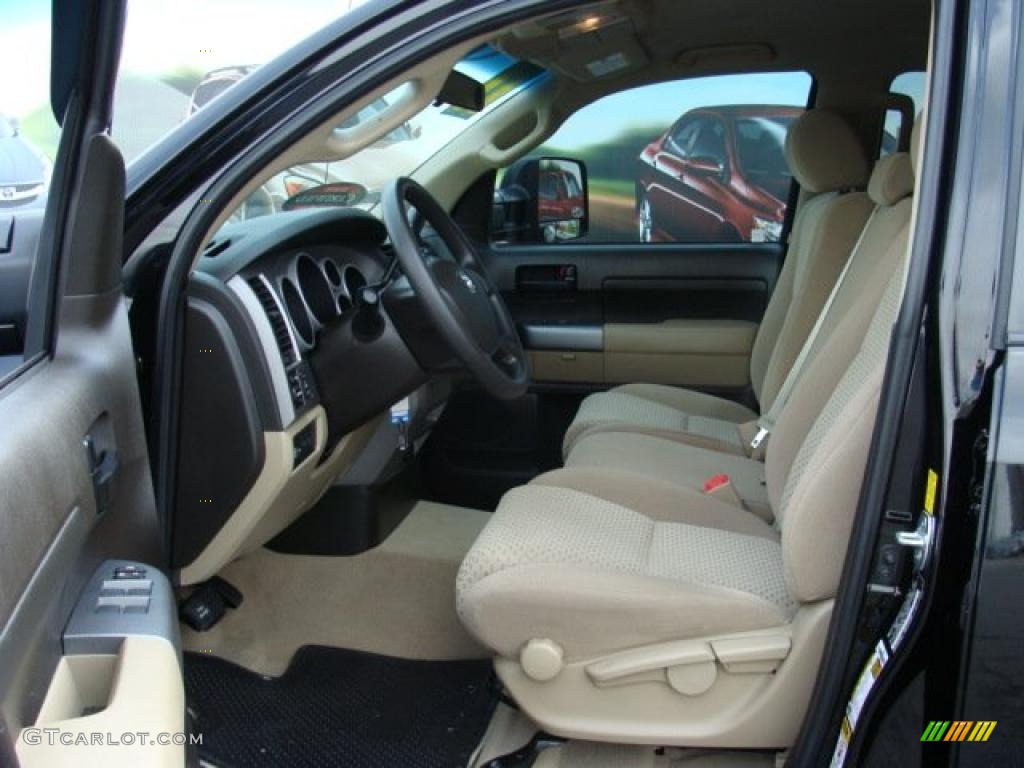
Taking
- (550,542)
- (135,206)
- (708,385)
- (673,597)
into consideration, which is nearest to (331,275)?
(135,206)

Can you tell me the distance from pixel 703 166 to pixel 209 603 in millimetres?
2041

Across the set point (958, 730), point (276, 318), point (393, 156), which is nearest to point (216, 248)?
point (276, 318)

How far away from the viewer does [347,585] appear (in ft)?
7.31

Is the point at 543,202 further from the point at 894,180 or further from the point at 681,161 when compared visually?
the point at 894,180

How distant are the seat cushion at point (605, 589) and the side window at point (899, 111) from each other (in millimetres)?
1600

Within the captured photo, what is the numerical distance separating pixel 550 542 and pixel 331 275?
2.60 ft

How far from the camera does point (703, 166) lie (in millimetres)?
3203

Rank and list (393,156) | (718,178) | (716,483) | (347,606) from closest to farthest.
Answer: (716,483) → (347,606) → (393,156) → (718,178)

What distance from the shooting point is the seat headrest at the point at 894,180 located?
1.87m

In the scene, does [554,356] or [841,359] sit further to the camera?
[554,356]

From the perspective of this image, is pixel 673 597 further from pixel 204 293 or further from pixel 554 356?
pixel 554 356

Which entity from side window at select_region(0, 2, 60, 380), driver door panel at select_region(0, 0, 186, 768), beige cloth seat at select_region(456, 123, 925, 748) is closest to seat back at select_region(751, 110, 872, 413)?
beige cloth seat at select_region(456, 123, 925, 748)

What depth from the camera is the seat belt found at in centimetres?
217

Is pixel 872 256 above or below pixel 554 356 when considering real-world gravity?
above
